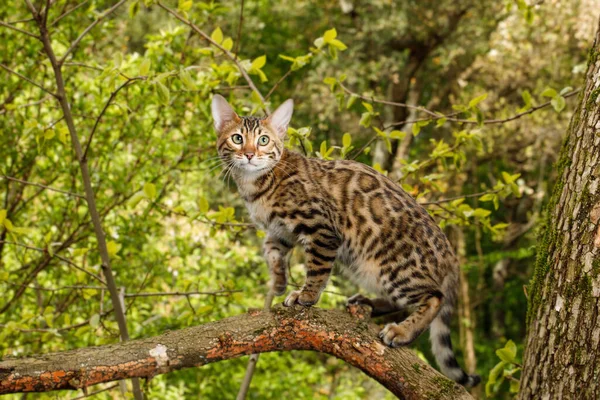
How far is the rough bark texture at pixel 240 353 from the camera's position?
2.74m

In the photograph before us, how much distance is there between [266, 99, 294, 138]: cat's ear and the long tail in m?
1.40

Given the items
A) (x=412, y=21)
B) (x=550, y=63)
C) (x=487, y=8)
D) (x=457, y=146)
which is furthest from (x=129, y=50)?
(x=457, y=146)

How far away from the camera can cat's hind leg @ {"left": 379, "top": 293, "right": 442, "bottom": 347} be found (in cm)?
344

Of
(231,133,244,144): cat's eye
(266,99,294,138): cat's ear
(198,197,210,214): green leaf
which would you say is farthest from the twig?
(266,99,294,138): cat's ear

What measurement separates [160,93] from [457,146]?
6.83 ft

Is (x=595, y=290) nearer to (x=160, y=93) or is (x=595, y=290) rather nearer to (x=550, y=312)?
(x=550, y=312)

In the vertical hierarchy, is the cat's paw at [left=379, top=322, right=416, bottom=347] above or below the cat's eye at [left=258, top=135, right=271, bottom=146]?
below

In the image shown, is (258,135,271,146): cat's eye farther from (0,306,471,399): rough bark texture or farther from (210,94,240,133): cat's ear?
(0,306,471,399): rough bark texture

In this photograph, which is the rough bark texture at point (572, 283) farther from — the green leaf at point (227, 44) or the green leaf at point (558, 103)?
the green leaf at point (227, 44)

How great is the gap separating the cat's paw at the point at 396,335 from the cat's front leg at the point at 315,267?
51 centimetres

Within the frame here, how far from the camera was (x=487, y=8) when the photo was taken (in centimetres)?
1551

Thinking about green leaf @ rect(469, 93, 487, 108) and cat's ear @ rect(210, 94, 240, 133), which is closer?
green leaf @ rect(469, 93, 487, 108)

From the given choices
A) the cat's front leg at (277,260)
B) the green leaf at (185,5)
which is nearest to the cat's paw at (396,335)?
the cat's front leg at (277,260)

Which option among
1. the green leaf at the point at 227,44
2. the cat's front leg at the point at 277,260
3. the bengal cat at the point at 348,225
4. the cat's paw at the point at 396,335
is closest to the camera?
the cat's paw at the point at 396,335
